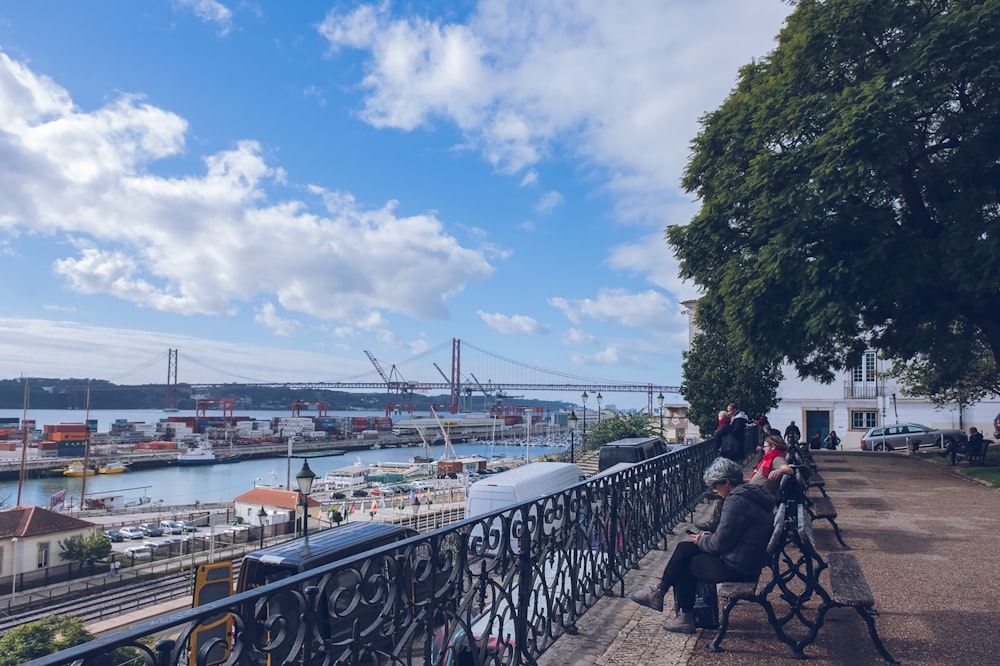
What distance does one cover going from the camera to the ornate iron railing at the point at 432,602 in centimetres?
200

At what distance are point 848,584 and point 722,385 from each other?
21.1 metres

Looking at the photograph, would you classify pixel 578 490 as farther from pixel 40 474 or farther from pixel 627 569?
pixel 40 474

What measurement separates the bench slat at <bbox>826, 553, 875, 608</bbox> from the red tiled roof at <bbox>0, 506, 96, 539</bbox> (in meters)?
38.3

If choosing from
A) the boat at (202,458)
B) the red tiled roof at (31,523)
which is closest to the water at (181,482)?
the boat at (202,458)

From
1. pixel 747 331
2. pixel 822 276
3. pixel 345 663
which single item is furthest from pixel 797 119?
pixel 345 663

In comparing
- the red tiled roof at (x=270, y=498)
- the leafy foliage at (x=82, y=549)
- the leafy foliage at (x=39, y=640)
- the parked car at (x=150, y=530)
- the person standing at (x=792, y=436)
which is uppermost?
the person standing at (x=792, y=436)

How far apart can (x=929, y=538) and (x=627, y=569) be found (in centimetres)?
447

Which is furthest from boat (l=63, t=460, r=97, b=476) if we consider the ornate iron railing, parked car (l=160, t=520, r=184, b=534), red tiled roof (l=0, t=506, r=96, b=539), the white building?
the ornate iron railing

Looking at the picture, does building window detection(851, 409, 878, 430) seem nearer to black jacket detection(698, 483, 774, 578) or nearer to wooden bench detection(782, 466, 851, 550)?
wooden bench detection(782, 466, 851, 550)

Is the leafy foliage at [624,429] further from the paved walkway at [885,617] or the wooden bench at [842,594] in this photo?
the wooden bench at [842,594]

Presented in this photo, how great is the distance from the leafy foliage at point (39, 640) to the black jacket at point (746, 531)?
19164 mm

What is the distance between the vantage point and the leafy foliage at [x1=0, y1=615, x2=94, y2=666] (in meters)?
17.4

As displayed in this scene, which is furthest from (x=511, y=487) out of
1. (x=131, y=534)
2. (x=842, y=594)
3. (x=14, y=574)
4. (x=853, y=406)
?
(x=131, y=534)

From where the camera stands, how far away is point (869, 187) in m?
12.7
